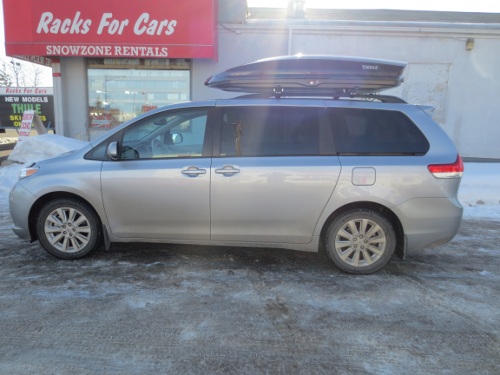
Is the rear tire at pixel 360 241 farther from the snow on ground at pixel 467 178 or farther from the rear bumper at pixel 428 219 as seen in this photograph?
the snow on ground at pixel 467 178

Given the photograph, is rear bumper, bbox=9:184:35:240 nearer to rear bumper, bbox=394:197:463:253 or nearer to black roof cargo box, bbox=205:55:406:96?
black roof cargo box, bbox=205:55:406:96

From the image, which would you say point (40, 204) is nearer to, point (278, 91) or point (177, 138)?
point (177, 138)

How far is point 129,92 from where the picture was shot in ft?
35.0

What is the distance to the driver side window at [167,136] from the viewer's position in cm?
413

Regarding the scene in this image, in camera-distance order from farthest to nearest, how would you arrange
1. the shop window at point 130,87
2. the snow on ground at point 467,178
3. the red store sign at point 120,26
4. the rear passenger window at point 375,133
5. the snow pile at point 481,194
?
1. the shop window at point 130,87
2. the red store sign at point 120,26
3. the snow on ground at point 467,178
4. the snow pile at point 481,194
5. the rear passenger window at point 375,133

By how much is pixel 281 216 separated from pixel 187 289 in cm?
116

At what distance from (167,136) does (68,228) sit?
1.46 metres

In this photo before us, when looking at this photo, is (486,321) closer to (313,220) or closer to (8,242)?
(313,220)

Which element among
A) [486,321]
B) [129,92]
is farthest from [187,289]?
[129,92]

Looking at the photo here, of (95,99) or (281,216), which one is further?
(95,99)

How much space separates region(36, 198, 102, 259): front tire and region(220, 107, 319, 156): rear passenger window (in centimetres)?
163

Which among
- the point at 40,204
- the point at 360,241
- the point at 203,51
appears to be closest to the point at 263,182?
the point at 360,241

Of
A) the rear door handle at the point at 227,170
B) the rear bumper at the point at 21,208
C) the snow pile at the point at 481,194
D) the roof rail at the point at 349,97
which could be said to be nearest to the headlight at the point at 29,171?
the rear bumper at the point at 21,208

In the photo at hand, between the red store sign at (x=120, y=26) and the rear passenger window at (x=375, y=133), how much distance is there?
5.94m
